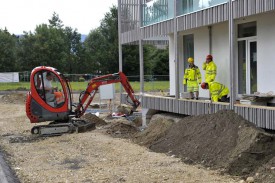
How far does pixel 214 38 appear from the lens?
54.3ft

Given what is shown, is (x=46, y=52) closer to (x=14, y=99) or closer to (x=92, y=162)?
(x=14, y=99)

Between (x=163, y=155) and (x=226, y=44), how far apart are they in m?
6.39

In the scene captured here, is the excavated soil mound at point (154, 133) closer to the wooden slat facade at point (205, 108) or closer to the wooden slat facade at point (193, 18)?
the wooden slat facade at point (205, 108)

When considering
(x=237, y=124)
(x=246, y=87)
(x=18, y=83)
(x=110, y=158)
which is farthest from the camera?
(x=18, y=83)

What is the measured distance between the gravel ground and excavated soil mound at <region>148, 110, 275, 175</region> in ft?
1.18

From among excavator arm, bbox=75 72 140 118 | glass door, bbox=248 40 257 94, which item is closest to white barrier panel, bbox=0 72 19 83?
excavator arm, bbox=75 72 140 118

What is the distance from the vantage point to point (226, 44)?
15742mm

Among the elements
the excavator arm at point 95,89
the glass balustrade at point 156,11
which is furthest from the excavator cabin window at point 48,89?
the glass balustrade at point 156,11

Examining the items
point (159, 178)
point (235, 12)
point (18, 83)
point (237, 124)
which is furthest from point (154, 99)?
point (18, 83)

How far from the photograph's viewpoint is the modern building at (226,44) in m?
11.6

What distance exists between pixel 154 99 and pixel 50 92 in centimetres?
400

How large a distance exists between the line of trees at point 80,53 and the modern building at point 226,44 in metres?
49.2

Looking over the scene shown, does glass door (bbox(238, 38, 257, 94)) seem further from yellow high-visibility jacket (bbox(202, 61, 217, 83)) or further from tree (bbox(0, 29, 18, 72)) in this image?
tree (bbox(0, 29, 18, 72))

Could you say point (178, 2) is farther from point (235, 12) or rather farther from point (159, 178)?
point (159, 178)
